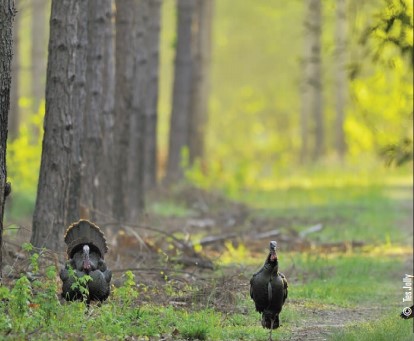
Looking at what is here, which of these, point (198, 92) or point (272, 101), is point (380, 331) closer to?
point (198, 92)

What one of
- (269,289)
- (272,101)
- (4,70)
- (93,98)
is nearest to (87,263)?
(269,289)

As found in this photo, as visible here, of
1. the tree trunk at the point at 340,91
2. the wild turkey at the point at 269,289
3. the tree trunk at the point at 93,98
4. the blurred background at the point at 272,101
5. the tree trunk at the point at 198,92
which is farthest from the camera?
the tree trunk at the point at 340,91

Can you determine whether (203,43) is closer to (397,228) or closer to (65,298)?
(397,228)

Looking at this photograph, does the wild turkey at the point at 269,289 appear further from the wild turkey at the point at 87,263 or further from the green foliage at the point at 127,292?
the wild turkey at the point at 87,263

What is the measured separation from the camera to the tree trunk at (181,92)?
3070 cm

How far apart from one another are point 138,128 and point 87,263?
1190 centimetres

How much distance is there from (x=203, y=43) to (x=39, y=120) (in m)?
13.1

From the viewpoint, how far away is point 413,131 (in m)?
22.5

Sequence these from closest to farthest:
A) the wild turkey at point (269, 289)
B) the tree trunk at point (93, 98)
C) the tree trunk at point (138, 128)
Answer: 1. the wild turkey at point (269, 289)
2. the tree trunk at point (93, 98)
3. the tree trunk at point (138, 128)

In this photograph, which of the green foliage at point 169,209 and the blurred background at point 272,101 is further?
the blurred background at point 272,101

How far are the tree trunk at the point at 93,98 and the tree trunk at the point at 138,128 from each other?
3874 millimetres

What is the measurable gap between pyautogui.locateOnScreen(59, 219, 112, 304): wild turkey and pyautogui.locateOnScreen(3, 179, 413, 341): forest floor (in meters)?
0.77

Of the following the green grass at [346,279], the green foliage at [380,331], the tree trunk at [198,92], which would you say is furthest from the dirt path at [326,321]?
the tree trunk at [198,92]

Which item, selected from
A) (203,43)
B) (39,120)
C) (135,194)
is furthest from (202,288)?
(203,43)
